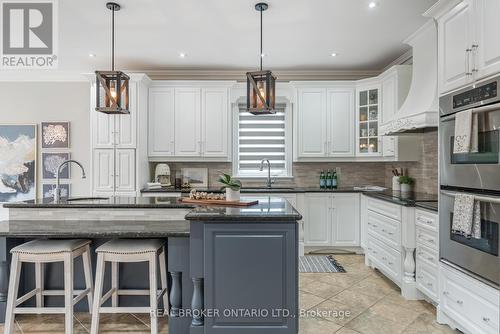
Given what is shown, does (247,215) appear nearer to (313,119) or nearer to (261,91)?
(261,91)

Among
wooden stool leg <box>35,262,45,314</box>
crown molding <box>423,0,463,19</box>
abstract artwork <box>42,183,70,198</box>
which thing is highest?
crown molding <box>423,0,463,19</box>

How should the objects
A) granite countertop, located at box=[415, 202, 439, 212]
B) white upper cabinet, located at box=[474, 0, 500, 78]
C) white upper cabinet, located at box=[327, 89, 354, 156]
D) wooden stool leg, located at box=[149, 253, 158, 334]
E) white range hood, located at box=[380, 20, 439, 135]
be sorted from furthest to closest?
white upper cabinet, located at box=[327, 89, 354, 156]
white range hood, located at box=[380, 20, 439, 135]
granite countertop, located at box=[415, 202, 439, 212]
wooden stool leg, located at box=[149, 253, 158, 334]
white upper cabinet, located at box=[474, 0, 500, 78]

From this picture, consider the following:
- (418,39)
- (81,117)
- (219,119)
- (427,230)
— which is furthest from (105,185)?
(418,39)

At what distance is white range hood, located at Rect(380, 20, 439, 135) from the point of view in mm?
3105

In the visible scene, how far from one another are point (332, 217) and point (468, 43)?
2.94 meters

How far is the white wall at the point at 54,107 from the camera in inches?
209

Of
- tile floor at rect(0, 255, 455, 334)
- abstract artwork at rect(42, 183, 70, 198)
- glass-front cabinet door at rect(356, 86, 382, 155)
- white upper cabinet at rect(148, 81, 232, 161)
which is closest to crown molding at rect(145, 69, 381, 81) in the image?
white upper cabinet at rect(148, 81, 232, 161)

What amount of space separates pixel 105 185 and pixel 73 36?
2.01 m

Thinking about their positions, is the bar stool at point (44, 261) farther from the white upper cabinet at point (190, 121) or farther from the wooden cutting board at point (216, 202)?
the white upper cabinet at point (190, 121)

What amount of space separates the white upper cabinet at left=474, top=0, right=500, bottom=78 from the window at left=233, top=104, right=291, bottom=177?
10.8ft

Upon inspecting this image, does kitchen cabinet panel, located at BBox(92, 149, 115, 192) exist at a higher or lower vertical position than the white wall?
lower

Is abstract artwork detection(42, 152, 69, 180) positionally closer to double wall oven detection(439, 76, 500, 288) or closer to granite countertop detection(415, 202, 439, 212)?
granite countertop detection(415, 202, 439, 212)

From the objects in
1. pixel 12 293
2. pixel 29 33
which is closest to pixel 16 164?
pixel 29 33

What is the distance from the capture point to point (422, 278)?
9.71 feet
